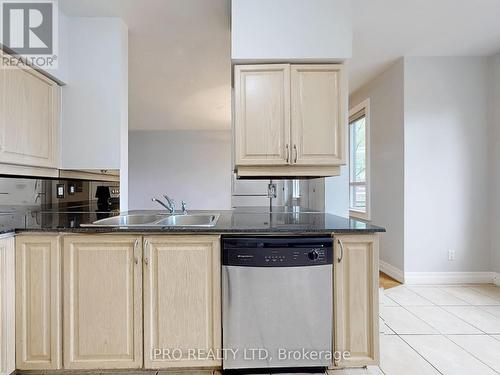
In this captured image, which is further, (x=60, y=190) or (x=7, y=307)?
(x=60, y=190)

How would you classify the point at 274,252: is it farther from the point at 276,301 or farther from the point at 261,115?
the point at 261,115

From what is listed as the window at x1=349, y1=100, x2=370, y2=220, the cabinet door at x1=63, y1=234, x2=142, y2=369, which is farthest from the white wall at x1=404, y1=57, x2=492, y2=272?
the cabinet door at x1=63, y1=234, x2=142, y2=369

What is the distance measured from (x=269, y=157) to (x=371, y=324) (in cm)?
123

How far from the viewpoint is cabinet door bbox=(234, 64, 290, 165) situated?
2180 millimetres

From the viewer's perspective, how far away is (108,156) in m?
2.49

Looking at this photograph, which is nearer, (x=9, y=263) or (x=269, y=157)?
(x=9, y=263)

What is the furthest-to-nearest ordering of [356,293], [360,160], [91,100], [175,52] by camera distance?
[360,160] < [175,52] < [91,100] < [356,293]

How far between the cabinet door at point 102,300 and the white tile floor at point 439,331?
127cm

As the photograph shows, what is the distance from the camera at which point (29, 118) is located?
7.07 ft

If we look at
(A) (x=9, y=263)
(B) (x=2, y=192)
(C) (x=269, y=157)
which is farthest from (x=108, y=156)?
(C) (x=269, y=157)

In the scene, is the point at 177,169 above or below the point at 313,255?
above

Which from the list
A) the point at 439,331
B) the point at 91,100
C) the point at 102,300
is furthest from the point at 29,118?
the point at 439,331

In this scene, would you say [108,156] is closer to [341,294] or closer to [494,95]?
[341,294]

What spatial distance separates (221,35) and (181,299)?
→ 2365 millimetres
